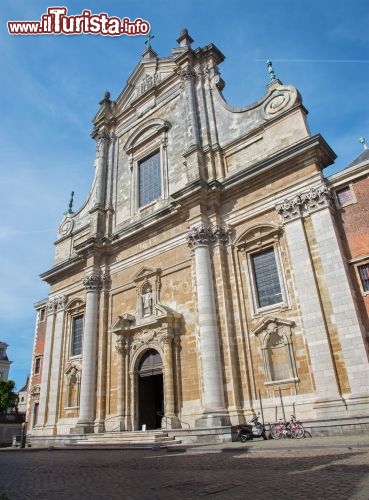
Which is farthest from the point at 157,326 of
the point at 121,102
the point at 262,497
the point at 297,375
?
the point at 121,102

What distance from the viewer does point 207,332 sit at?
48.9 feet

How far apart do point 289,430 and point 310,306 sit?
3.97 m

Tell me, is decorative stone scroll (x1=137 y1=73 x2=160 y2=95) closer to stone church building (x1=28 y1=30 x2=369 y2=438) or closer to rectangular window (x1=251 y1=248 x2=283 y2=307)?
stone church building (x1=28 y1=30 x2=369 y2=438)

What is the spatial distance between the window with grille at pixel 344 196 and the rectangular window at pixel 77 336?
15.3 metres

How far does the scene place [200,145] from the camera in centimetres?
1939

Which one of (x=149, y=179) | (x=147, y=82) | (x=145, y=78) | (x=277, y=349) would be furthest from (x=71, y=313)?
(x=145, y=78)

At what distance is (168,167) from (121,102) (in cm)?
855

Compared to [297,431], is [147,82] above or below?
above

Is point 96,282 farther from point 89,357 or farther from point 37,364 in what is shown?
point 37,364

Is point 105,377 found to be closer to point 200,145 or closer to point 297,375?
point 297,375

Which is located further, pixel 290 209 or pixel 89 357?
pixel 89 357

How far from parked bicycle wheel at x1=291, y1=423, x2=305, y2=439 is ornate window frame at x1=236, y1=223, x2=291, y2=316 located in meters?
4.01

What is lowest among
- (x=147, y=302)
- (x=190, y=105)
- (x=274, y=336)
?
(x=274, y=336)

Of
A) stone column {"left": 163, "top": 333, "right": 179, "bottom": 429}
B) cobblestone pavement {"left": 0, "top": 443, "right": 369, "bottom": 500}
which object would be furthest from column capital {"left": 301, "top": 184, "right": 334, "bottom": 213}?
cobblestone pavement {"left": 0, "top": 443, "right": 369, "bottom": 500}
